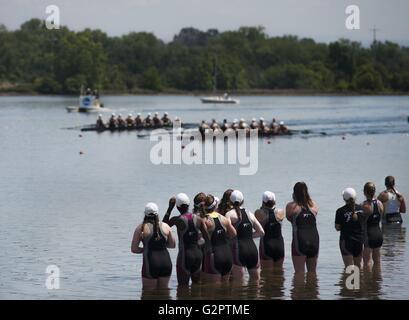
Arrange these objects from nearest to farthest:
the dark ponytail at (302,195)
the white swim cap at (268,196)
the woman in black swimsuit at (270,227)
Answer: the dark ponytail at (302,195) < the white swim cap at (268,196) < the woman in black swimsuit at (270,227)

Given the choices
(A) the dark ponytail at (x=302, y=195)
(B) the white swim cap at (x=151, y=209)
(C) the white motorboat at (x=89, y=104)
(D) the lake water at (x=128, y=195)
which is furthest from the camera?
(C) the white motorboat at (x=89, y=104)

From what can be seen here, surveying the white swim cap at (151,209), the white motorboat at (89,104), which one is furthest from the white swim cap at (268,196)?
the white motorboat at (89,104)

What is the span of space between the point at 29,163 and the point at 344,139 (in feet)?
96.1

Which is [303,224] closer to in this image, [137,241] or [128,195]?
[137,241]

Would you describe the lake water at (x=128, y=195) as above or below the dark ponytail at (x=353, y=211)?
below

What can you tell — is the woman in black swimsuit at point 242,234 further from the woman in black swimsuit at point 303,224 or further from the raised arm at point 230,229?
the woman in black swimsuit at point 303,224

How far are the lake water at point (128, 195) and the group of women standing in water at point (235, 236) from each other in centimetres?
59

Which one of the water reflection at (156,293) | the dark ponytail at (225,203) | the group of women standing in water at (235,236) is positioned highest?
the dark ponytail at (225,203)

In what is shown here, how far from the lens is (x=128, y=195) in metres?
46.3

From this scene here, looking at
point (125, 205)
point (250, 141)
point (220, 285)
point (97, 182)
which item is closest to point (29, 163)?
point (97, 182)

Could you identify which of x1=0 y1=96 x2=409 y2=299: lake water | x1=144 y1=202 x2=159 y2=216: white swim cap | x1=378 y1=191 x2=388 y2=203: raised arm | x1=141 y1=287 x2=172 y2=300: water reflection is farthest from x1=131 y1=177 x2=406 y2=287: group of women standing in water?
x1=378 y1=191 x2=388 y2=203: raised arm

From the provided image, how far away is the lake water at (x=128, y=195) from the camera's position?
2486 cm

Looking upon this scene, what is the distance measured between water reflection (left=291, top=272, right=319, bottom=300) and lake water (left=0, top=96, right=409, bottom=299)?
4 cm
